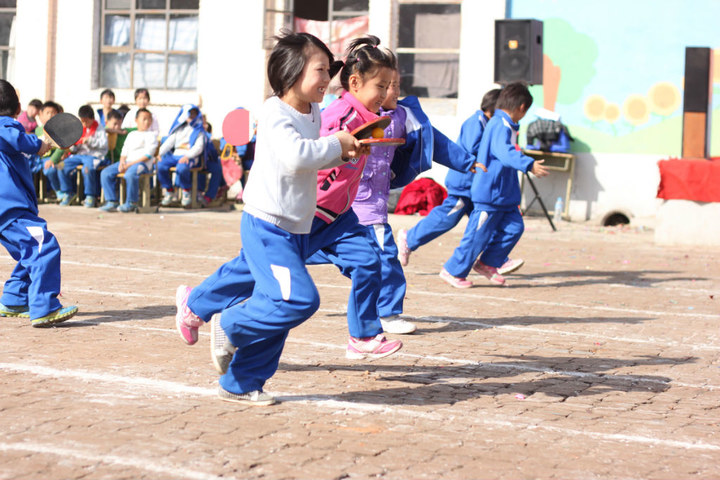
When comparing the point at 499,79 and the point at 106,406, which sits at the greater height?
the point at 499,79

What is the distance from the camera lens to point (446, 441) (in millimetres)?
4523

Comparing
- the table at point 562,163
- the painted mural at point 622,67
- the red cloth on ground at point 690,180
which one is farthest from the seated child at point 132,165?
the red cloth on ground at point 690,180

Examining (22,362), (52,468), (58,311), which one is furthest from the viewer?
(58,311)

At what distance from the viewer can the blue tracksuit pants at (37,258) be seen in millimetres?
6914

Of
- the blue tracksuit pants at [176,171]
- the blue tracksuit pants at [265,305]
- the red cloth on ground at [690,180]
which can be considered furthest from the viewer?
the blue tracksuit pants at [176,171]

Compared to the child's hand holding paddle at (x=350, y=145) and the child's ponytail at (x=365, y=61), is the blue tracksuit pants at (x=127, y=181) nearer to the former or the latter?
the child's ponytail at (x=365, y=61)

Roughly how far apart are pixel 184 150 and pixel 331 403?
13.0 metres

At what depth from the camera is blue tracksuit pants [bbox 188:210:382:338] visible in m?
5.32

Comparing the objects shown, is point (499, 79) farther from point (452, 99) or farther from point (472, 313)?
point (472, 313)

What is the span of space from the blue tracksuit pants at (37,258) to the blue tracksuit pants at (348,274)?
187 cm

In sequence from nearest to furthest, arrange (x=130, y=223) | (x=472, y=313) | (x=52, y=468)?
1. (x=52, y=468)
2. (x=472, y=313)
3. (x=130, y=223)

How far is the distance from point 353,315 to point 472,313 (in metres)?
2.56

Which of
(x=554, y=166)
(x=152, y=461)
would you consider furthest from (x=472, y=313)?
(x=554, y=166)

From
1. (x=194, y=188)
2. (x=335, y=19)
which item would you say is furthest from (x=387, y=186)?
(x=335, y=19)
